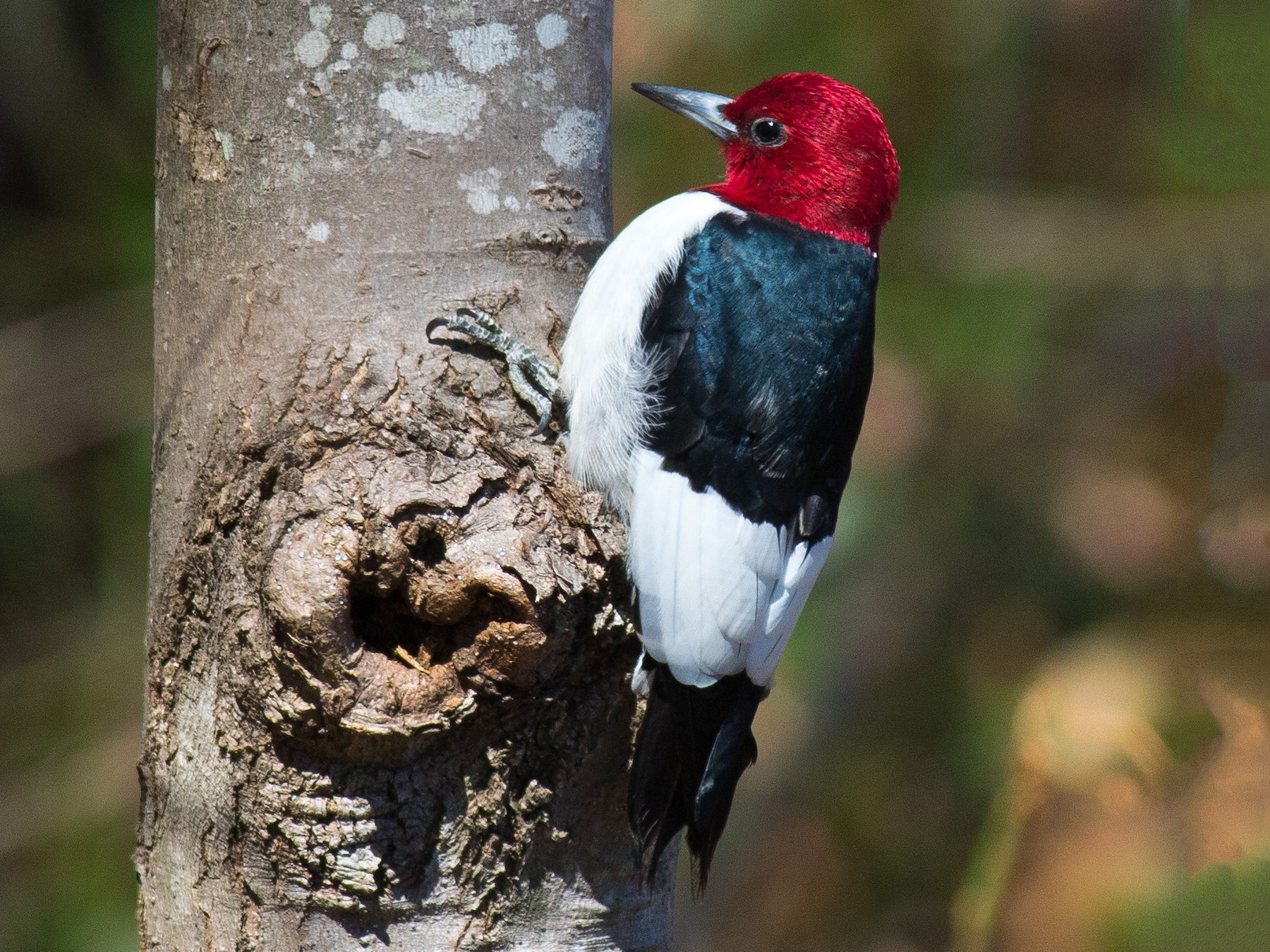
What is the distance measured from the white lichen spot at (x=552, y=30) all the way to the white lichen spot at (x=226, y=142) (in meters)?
0.47

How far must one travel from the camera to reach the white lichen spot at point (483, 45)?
1726 mm

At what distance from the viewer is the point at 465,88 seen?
1.73m

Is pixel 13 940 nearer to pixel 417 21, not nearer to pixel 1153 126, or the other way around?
pixel 417 21

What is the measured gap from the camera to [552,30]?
1.78 metres

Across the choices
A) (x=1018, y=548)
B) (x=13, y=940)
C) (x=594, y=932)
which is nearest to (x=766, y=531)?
(x=594, y=932)

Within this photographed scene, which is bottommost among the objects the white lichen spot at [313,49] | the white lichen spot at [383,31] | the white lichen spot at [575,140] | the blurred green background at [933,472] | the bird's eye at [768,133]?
the blurred green background at [933,472]

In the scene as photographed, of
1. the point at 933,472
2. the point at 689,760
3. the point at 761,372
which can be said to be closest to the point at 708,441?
the point at 761,372

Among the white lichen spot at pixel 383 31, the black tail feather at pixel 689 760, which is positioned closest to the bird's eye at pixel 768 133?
the white lichen spot at pixel 383 31

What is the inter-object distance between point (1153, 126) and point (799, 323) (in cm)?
234

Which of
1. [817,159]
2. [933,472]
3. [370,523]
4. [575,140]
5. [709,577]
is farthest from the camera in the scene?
[933,472]

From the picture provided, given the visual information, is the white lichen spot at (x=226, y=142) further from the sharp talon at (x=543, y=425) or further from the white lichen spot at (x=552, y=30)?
the sharp talon at (x=543, y=425)

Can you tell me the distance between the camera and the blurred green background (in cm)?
348

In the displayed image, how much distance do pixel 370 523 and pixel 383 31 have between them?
0.70 meters

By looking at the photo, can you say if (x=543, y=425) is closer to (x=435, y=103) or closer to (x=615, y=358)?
Answer: (x=615, y=358)
